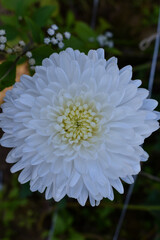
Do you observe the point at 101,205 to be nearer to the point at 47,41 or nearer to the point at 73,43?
the point at 73,43

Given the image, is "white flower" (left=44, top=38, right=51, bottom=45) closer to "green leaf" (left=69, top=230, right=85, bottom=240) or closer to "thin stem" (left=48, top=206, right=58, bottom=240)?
"thin stem" (left=48, top=206, right=58, bottom=240)

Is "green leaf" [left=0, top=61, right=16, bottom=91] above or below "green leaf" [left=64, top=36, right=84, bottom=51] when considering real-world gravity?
below

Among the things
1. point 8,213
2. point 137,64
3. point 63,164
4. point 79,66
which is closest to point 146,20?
point 137,64

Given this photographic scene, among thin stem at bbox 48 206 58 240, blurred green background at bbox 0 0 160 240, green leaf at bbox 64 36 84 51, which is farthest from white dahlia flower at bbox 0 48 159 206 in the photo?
thin stem at bbox 48 206 58 240

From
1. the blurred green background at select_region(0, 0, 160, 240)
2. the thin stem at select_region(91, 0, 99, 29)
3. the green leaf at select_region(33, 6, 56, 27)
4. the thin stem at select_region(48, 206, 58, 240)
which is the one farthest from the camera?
the thin stem at select_region(91, 0, 99, 29)

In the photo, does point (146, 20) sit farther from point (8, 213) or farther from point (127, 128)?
point (8, 213)

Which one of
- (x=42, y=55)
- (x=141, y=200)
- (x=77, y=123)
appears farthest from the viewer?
(x=141, y=200)
